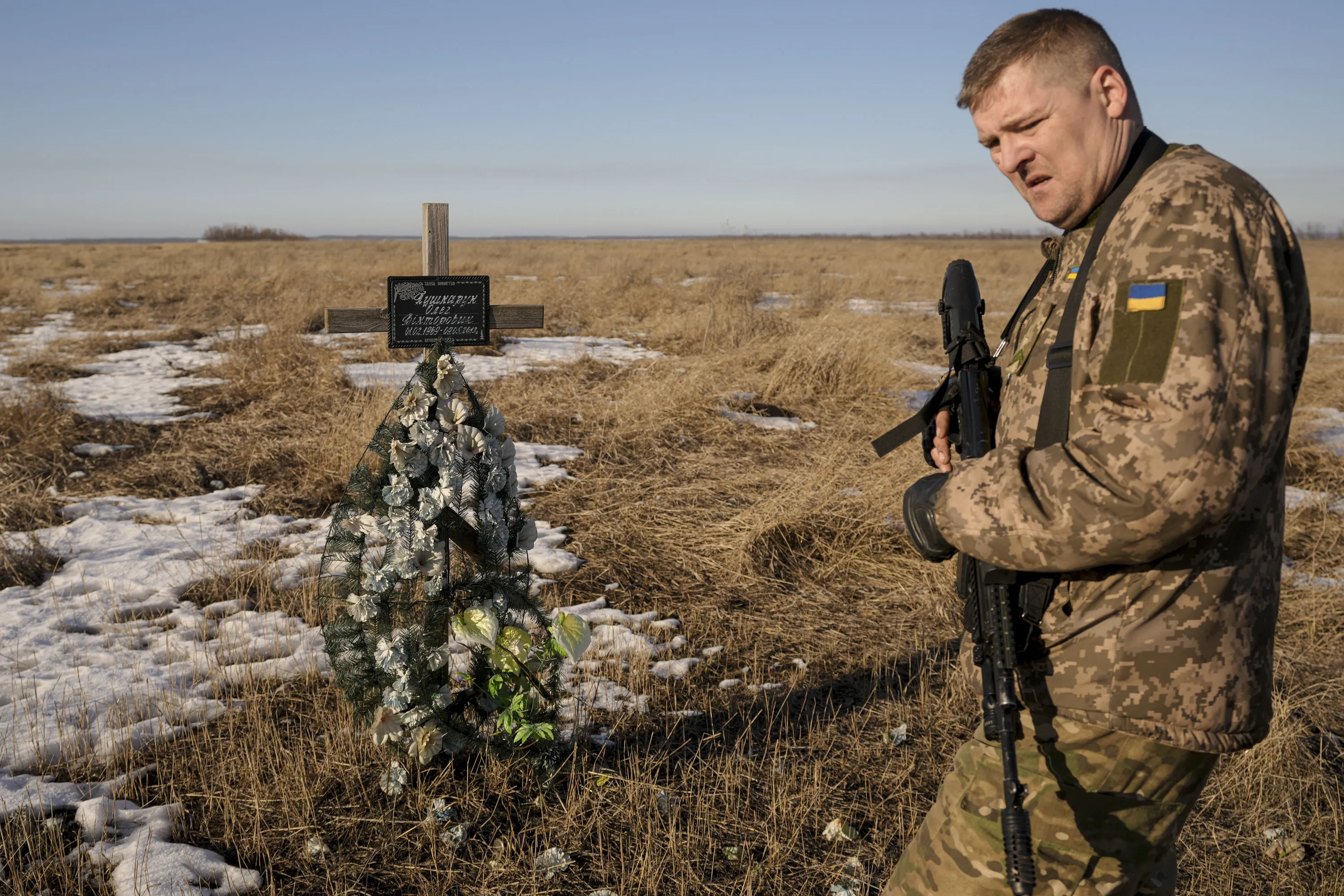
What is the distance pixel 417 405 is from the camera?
9.54 feet

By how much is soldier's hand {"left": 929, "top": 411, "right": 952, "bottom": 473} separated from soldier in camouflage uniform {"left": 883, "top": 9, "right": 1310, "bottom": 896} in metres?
0.33

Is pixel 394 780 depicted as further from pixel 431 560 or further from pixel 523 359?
pixel 523 359

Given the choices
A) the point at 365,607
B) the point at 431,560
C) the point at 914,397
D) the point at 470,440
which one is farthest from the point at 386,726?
the point at 914,397

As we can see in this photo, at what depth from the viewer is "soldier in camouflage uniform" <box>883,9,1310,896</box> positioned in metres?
1.28

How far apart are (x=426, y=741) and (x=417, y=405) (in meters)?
1.08

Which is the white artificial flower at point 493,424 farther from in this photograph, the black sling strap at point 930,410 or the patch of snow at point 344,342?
the patch of snow at point 344,342

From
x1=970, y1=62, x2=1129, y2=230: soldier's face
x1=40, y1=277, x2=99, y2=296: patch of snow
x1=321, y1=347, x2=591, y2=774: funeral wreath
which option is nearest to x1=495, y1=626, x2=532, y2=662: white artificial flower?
x1=321, y1=347, x2=591, y2=774: funeral wreath

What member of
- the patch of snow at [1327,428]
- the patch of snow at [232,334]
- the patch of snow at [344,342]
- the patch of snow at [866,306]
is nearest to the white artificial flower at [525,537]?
the patch of snow at [1327,428]

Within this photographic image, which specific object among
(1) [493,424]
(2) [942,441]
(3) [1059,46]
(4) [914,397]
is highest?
(3) [1059,46]

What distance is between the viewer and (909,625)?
4.45 metres

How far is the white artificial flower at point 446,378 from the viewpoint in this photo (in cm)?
291

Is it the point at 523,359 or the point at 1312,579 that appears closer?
the point at 1312,579

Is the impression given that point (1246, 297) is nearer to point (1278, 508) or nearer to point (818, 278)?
point (1278, 508)

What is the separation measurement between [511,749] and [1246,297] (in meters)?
2.50
